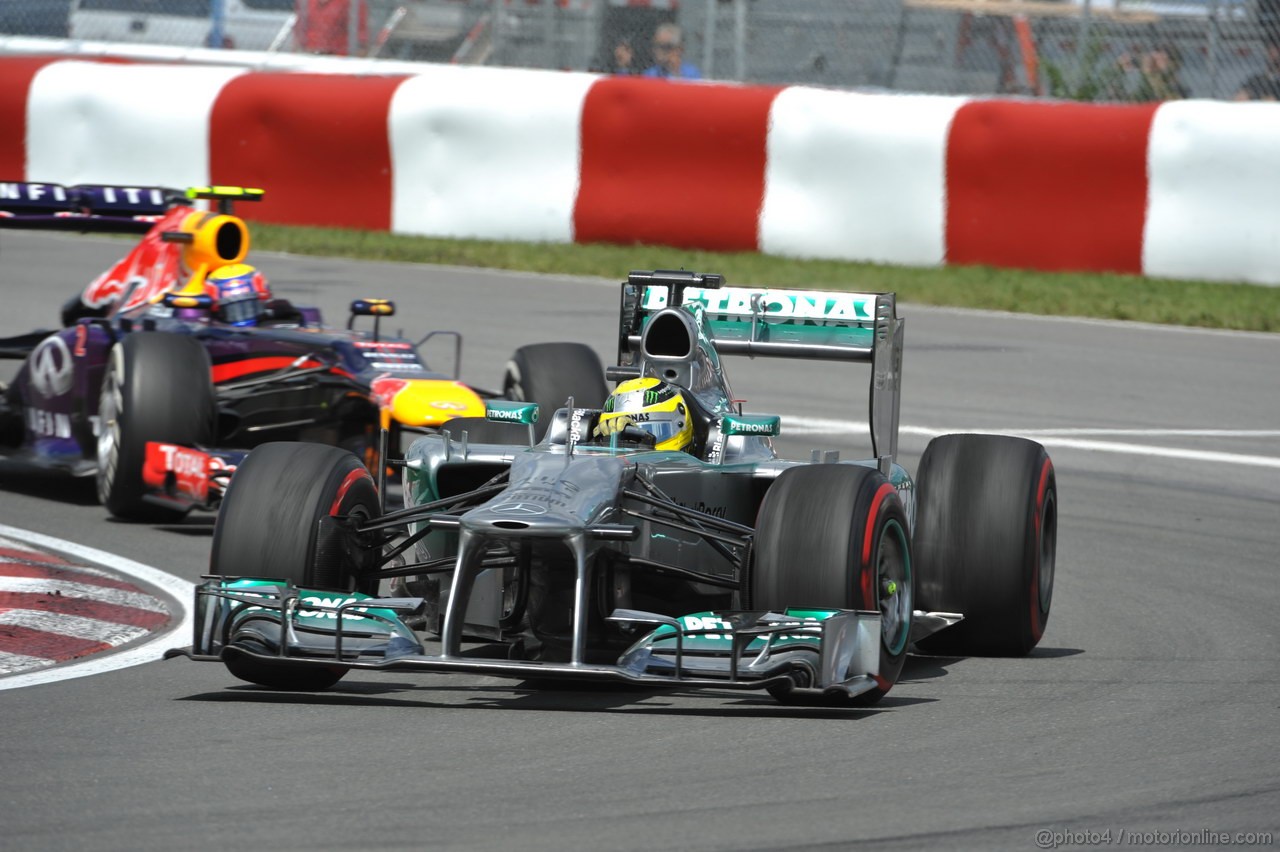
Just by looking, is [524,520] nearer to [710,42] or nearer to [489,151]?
[489,151]

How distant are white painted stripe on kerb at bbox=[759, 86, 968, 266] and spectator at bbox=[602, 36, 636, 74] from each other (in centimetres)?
314

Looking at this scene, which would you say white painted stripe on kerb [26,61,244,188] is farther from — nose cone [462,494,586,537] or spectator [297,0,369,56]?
nose cone [462,494,586,537]

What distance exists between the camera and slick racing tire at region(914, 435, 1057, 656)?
7.05 meters

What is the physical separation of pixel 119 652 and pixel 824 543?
246 cm

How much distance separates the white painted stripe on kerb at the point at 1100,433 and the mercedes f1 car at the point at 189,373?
2616 millimetres

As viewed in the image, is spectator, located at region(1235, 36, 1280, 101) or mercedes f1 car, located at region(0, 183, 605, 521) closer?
mercedes f1 car, located at region(0, 183, 605, 521)

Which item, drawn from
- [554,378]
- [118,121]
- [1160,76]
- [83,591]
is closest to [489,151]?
[118,121]

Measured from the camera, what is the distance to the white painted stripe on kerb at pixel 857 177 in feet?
59.1

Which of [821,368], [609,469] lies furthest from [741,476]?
[821,368]

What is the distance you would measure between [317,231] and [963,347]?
7.51m

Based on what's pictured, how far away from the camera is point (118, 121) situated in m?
20.8

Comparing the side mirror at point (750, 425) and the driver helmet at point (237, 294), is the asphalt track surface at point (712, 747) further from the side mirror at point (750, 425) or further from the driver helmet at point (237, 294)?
the driver helmet at point (237, 294)

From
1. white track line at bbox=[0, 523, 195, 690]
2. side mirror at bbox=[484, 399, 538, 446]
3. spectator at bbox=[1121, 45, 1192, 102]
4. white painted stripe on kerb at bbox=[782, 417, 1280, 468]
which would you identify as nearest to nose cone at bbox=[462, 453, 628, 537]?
side mirror at bbox=[484, 399, 538, 446]

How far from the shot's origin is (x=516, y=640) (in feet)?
21.2
